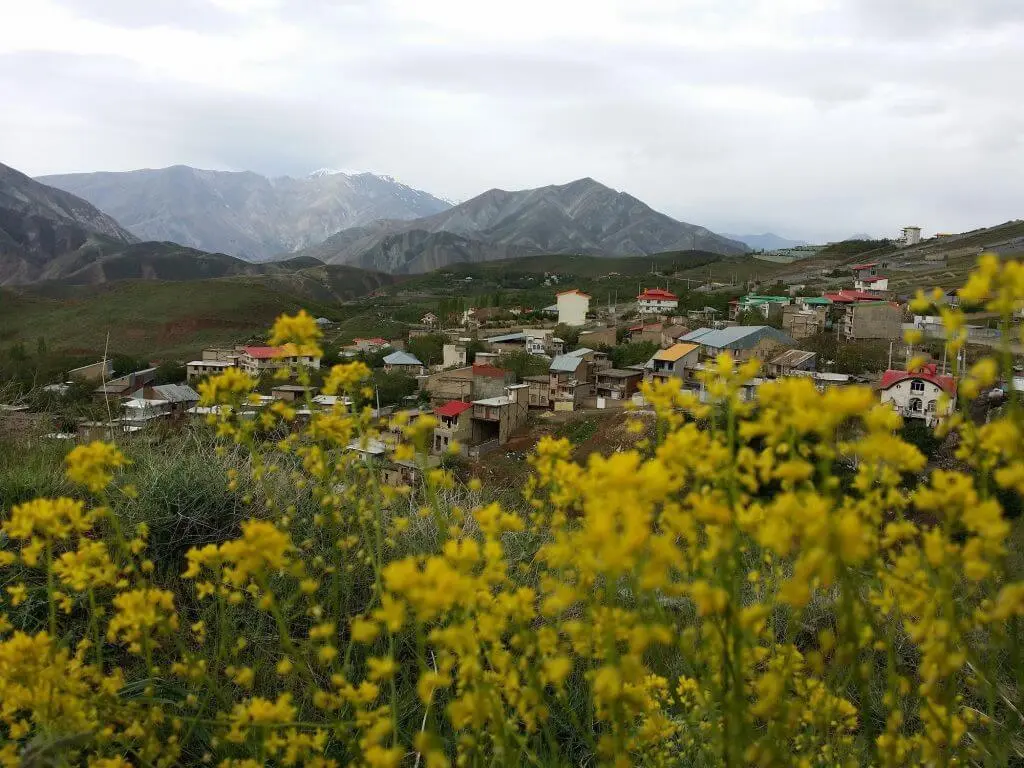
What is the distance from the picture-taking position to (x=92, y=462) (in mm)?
2330

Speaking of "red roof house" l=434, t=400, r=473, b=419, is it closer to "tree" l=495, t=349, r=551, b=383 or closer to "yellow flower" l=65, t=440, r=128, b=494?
"tree" l=495, t=349, r=551, b=383

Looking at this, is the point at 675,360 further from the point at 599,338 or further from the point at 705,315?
the point at 705,315

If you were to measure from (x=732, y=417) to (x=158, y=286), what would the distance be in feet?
390

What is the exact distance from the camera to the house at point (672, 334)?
5162cm

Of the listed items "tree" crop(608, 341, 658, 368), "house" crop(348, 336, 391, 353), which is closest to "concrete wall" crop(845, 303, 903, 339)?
"tree" crop(608, 341, 658, 368)

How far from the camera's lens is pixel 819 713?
7.04 feet

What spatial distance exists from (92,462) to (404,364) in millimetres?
50632

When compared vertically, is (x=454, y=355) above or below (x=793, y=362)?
below

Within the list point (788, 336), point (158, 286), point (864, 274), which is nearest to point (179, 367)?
point (788, 336)

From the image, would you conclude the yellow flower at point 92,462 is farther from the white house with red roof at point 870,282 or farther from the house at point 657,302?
the white house with red roof at point 870,282

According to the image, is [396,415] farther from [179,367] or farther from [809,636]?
[179,367]

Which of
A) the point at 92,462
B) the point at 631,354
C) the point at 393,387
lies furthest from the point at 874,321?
the point at 92,462

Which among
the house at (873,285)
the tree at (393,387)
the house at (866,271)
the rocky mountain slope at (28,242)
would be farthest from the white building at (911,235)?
the rocky mountain slope at (28,242)

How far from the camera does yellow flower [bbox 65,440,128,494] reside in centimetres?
230
